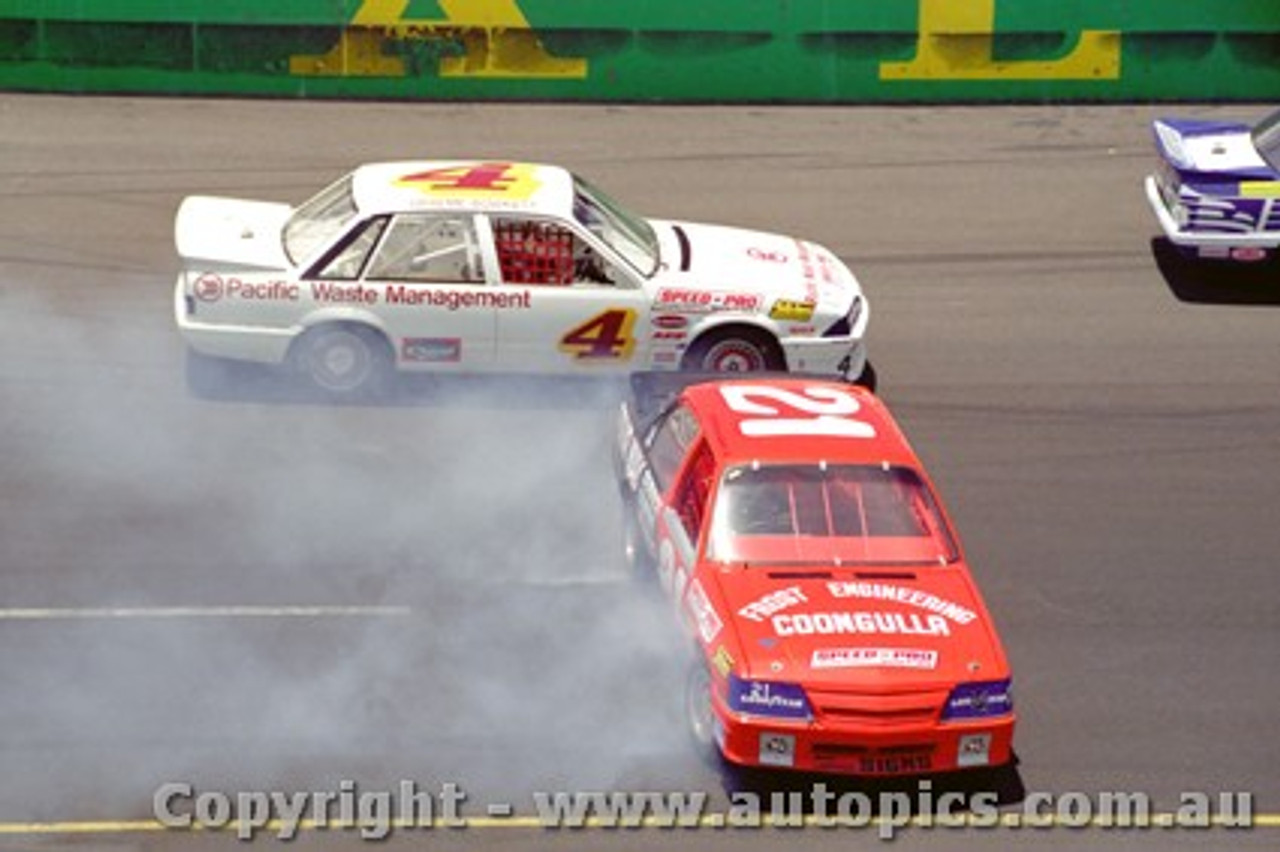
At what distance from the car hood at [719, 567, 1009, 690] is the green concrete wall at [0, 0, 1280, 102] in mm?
12014

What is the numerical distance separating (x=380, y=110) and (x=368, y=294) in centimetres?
755

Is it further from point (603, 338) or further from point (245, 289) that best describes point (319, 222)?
point (603, 338)

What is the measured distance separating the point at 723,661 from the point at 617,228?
5.69 meters

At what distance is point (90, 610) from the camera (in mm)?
13156

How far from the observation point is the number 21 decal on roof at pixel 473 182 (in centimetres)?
1602

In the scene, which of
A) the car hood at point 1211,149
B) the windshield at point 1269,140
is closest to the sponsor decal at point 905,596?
the car hood at point 1211,149

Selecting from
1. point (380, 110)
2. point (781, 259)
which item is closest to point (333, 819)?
point (781, 259)

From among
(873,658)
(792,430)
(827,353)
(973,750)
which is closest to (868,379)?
(827,353)

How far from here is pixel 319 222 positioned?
53.4ft

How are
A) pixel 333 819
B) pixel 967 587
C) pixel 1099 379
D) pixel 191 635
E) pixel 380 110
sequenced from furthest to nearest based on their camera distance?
pixel 380 110, pixel 1099 379, pixel 191 635, pixel 967 587, pixel 333 819

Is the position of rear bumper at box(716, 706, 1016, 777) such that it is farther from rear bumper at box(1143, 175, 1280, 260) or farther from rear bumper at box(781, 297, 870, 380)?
rear bumper at box(1143, 175, 1280, 260)

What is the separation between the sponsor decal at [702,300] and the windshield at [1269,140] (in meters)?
5.04

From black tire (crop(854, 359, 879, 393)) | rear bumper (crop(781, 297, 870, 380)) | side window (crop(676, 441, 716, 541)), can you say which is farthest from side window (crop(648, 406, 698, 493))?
black tire (crop(854, 359, 879, 393))

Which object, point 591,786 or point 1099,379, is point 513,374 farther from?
point 591,786
